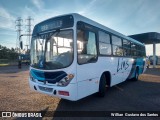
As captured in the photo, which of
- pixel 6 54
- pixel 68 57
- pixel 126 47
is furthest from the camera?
pixel 6 54

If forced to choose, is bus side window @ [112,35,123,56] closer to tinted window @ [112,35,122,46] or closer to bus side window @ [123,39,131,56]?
tinted window @ [112,35,122,46]

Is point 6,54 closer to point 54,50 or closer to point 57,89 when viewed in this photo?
point 54,50

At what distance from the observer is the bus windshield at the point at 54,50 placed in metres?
5.62

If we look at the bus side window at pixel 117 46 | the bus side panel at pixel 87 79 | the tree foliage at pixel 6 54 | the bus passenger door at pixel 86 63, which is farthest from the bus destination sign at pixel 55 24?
the tree foliage at pixel 6 54

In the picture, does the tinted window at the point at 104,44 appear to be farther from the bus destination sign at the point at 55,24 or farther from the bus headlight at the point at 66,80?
the bus headlight at the point at 66,80

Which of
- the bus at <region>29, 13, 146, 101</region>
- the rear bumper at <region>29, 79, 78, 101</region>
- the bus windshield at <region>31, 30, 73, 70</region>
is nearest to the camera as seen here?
the rear bumper at <region>29, 79, 78, 101</region>

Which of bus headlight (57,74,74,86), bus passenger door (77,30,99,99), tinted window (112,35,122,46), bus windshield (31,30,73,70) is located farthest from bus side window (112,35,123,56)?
bus headlight (57,74,74,86)

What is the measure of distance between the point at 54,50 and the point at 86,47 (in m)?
1.20

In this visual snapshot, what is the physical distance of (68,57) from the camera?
5.55 m

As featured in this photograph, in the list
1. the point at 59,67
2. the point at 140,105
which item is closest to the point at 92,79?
the point at 59,67

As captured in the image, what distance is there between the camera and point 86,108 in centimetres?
612

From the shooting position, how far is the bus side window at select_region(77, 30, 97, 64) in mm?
5754

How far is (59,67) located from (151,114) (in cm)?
359

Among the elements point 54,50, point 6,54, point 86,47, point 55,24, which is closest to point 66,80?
point 54,50
